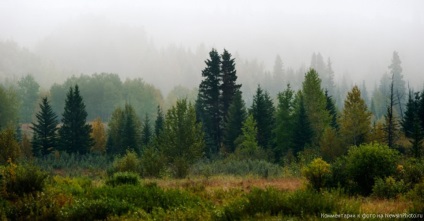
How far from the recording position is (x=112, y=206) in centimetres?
898

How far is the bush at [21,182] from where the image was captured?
10695 millimetres

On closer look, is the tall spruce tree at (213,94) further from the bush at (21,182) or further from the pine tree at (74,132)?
the bush at (21,182)

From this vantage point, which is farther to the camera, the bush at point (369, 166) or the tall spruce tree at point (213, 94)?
the tall spruce tree at point (213, 94)

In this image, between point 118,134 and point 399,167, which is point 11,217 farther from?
point 118,134

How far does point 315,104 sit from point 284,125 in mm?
4800

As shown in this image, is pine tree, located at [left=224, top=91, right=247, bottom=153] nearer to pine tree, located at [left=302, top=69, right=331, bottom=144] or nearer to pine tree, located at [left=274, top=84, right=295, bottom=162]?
pine tree, located at [left=274, top=84, right=295, bottom=162]

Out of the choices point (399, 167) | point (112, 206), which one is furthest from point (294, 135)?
point (112, 206)

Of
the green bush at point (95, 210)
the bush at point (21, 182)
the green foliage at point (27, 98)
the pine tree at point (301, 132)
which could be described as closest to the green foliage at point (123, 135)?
the pine tree at point (301, 132)

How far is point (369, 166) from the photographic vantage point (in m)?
13.8

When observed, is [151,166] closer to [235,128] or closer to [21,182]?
[21,182]

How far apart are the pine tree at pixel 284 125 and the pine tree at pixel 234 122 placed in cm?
715

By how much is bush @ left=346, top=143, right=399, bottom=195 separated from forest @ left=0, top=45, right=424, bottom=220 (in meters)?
0.04

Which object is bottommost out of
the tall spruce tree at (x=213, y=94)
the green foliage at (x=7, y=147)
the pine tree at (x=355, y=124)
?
the green foliage at (x=7, y=147)

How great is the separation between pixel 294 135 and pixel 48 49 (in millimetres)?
191403
